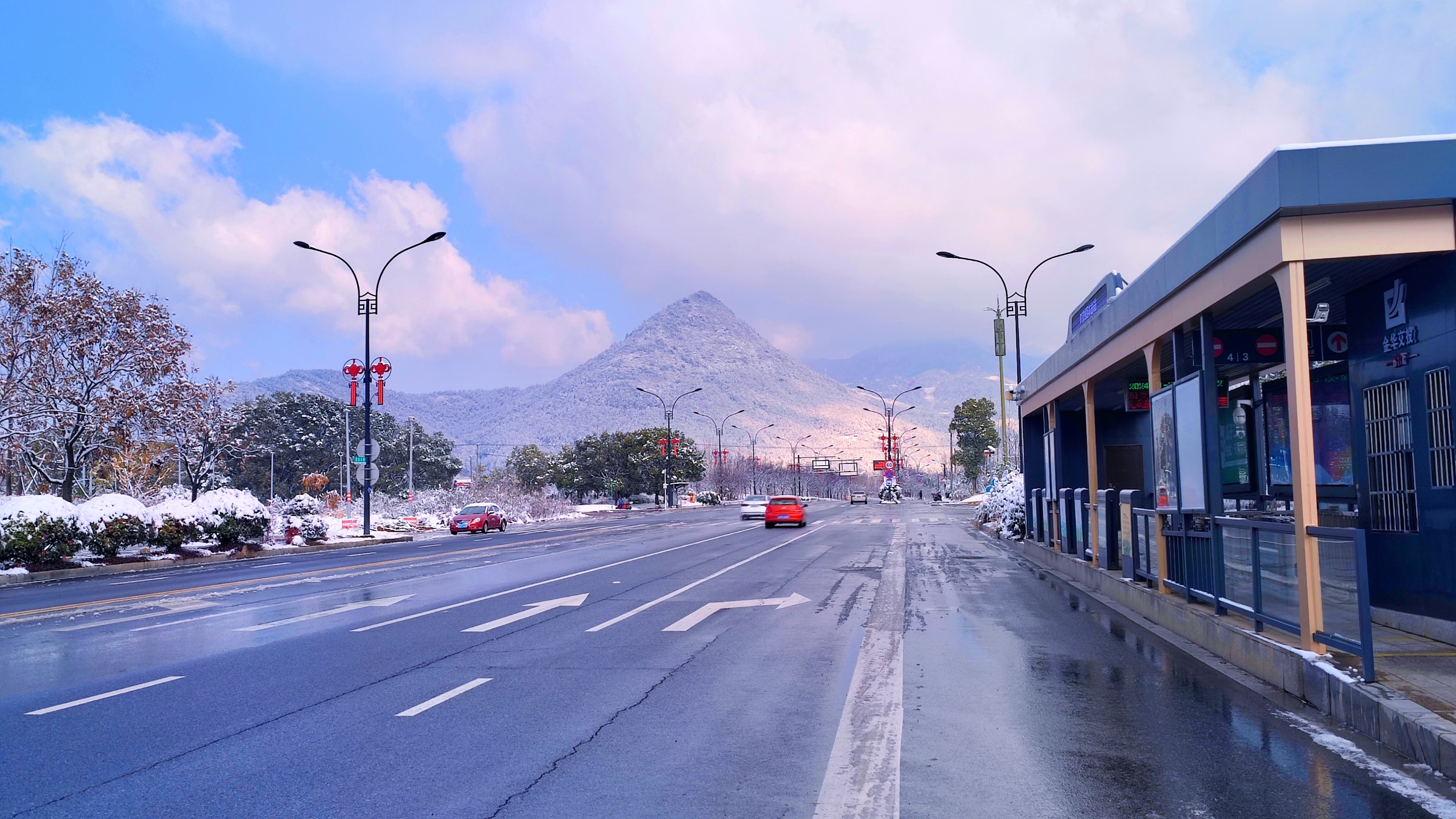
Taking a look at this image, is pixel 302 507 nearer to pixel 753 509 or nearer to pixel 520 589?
pixel 520 589

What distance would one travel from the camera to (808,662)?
935 cm

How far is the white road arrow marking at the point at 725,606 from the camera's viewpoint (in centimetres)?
1201

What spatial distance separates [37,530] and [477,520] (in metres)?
23.0

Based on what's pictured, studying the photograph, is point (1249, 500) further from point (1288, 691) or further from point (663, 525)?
point (663, 525)

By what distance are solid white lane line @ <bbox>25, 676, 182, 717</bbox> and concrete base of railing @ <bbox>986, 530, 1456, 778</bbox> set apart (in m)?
9.55

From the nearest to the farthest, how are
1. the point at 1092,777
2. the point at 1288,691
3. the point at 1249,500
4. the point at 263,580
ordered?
the point at 1092,777, the point at 1288,691, the point at 1249,500, the point at 263,580

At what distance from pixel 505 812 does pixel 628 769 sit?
3.10ft

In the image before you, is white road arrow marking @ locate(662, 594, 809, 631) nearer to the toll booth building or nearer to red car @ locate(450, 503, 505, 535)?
the toll booth building

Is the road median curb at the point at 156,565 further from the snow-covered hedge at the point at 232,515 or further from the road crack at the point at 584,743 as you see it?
the road crack at the point at 584,743

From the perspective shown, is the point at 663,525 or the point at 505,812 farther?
the point at 663,525

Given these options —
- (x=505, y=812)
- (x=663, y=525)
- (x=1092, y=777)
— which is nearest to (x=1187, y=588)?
(x=1092, y=777)

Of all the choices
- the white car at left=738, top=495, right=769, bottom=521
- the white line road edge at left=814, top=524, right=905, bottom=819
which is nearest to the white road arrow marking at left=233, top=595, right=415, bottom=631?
the white line road edge at left=814, top=524, right=905, bottom=819

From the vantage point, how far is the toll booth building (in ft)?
25.5

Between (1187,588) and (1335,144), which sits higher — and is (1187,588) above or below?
below
